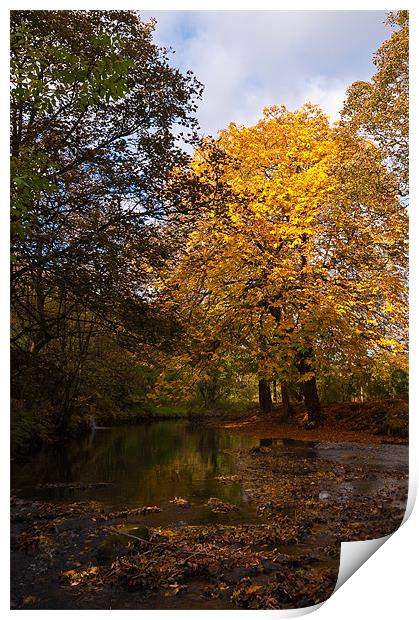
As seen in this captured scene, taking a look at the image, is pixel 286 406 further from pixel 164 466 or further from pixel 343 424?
pixel 164 466

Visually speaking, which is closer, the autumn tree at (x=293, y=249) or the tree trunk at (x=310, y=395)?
the autumn tree at (x=293, y=249)

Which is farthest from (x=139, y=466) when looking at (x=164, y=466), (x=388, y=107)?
(x=388, y=107)

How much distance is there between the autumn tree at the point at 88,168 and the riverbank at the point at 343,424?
2153 mm

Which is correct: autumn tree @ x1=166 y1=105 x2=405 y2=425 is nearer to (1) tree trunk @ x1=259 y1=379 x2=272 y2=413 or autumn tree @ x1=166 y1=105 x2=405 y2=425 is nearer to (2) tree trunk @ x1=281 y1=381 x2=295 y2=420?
(2) tree trunk @ x1=281 y1=381 x2=295 y2=420

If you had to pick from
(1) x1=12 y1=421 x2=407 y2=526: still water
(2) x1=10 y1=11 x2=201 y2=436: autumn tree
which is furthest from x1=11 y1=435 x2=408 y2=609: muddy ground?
(2) x1=10 y1=11 x2=201 y2=436: autumn tree

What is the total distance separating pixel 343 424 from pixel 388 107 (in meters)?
3.21

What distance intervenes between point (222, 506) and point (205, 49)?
3678 mm

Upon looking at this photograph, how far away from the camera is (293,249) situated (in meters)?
5.36

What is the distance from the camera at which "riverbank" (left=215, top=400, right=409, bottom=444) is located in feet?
15.7

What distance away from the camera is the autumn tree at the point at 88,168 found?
160 inches

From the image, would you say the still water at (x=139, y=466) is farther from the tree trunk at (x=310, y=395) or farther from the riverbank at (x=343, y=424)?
the tree trunk at (x=310, y=395)

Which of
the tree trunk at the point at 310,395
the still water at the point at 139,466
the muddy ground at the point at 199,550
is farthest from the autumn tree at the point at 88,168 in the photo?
the tree trunk at the point at 310,395
